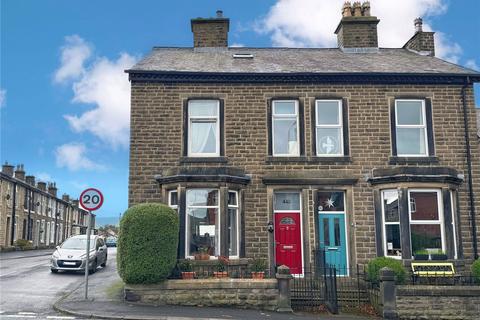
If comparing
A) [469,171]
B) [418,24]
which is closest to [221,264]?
[469,171]

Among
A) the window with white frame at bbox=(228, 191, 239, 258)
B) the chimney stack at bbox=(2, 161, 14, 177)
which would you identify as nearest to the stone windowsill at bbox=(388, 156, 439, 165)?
the window with white frame at bbox=(228, 191, 239, 258)

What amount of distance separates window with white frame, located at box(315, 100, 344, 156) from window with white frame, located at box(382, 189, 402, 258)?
2.06 metres

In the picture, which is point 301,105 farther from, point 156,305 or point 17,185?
point 17,185

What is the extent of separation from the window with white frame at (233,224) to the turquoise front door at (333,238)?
2693 millimetres

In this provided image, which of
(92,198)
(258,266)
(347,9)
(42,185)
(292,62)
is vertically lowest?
(258,266)

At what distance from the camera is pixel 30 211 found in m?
45.0

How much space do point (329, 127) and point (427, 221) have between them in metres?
4.30

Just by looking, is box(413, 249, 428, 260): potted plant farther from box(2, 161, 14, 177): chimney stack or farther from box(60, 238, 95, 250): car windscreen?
box(2, 161, 14, 177): chimney stack

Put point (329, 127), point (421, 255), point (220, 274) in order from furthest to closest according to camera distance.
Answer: point (329, 127), point (421, 255), point (220, 274)

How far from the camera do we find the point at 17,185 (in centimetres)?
4125

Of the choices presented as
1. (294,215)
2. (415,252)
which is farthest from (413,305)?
(294,215)

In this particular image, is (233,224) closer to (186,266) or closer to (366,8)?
(186,266)

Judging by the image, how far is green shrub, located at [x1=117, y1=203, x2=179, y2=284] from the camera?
478 inches

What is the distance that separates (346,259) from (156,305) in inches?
255
